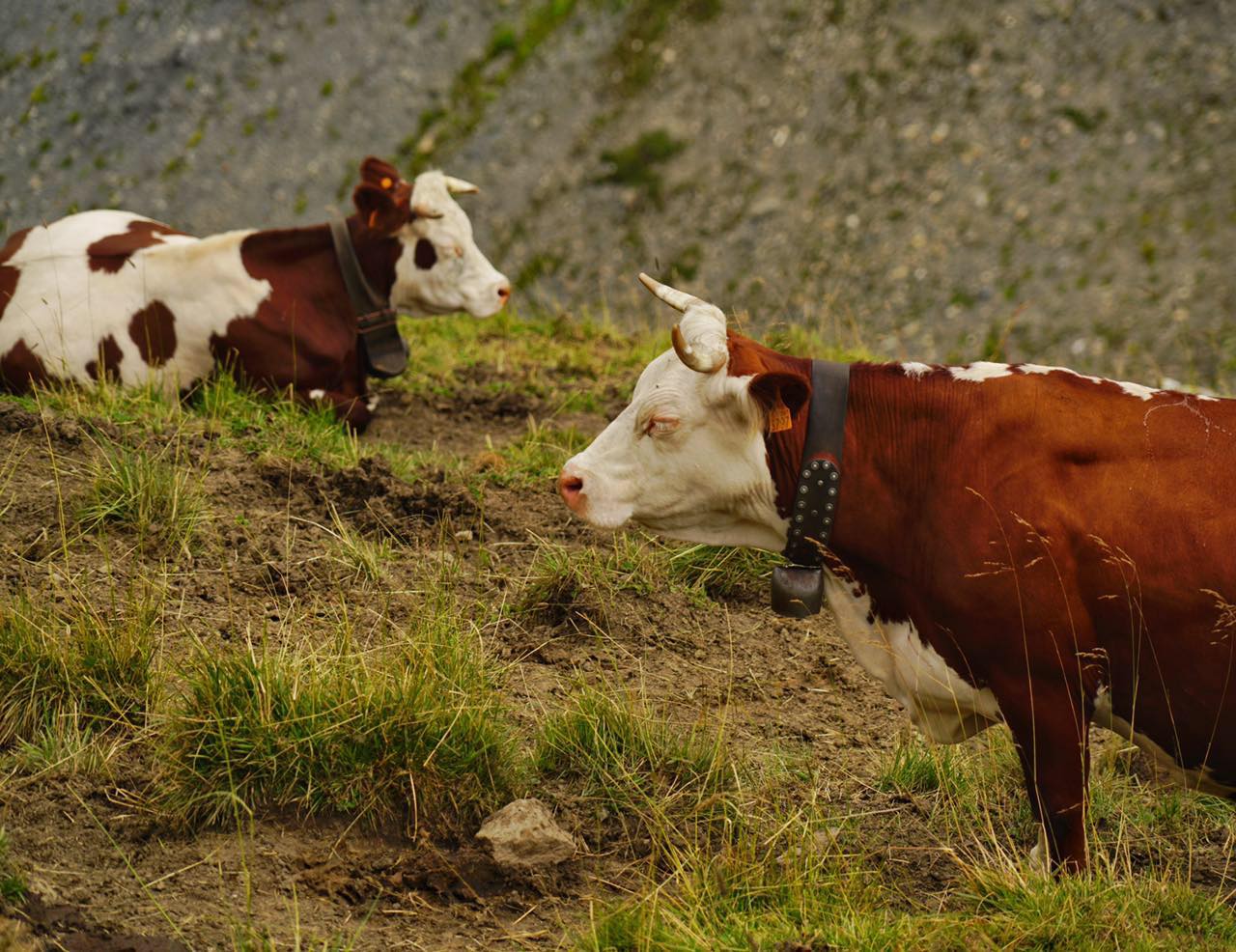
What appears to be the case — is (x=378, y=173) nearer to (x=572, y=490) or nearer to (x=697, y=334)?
(x=572, y=490)

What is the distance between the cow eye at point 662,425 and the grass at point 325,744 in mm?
1043

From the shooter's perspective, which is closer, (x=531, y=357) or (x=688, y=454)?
(x=688, y=454)

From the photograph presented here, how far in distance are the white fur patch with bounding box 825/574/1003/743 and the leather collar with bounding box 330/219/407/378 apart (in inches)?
187

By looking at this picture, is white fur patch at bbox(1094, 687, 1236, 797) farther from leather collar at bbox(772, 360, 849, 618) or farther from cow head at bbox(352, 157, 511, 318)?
cow head at bbox(352, 157, 511, 318)

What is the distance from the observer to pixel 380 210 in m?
8.97

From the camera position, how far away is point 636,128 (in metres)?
25.2

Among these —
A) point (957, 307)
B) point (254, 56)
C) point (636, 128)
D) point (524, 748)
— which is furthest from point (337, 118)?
point (524, 748)

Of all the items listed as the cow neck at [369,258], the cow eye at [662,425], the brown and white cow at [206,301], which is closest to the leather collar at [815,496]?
the cow eye at [662,425]

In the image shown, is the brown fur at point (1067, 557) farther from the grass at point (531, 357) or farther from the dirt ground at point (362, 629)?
the grass at point (531, 357)

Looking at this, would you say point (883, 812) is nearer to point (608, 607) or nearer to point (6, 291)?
point (608, 607)

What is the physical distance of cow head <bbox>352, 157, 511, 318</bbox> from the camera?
8.95 meters

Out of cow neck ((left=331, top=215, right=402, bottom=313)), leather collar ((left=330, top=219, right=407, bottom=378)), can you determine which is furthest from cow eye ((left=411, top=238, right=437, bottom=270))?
leather collar ((left=330, top=219, right=407, bottom=378))

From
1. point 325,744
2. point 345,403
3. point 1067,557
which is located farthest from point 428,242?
point 1067,557

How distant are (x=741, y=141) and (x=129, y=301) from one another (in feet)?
57.5
